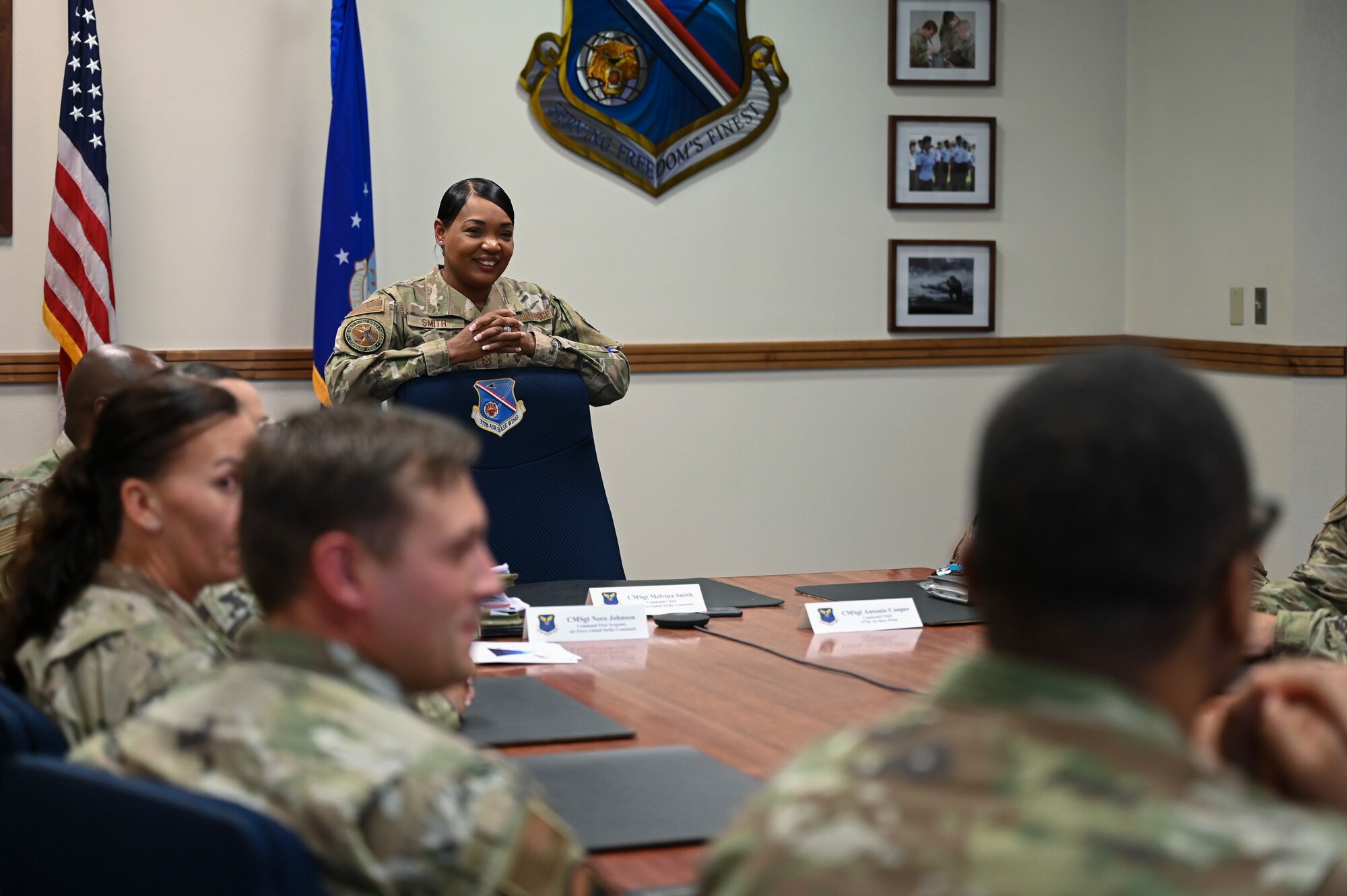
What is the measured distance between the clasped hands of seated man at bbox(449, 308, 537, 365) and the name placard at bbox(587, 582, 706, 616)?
1071 millimetres

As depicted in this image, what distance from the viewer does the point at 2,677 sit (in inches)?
65.3

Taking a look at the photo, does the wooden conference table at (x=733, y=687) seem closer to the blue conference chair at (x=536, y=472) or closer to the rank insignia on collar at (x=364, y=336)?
the blue conference chair at (x=536, y=472)

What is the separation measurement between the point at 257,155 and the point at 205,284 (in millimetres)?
491

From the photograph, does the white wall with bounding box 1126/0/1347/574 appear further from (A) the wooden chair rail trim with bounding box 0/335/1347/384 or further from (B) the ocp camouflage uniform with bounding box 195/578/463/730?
(B) the ocp camouflage uniform with bounding box 195/578/463/730

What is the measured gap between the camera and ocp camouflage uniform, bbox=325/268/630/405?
378 centimetres

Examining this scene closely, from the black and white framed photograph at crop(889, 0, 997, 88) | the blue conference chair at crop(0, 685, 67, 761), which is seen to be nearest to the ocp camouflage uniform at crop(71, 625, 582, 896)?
the blue conference chair at crop(0, 685, 67, 761)

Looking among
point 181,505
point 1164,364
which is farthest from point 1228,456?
point 181,505

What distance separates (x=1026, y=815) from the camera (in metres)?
0.75

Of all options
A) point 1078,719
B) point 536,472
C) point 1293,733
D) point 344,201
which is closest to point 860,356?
point 344,201

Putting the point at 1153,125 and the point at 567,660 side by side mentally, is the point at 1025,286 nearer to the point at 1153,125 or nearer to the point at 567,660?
A: the point at 1153,125

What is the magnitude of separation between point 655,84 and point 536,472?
243cm

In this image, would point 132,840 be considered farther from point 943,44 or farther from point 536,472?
point 943,44

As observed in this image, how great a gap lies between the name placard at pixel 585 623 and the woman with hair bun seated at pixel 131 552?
34.7 inches

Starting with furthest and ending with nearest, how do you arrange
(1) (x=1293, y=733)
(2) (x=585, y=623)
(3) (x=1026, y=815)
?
1. (2) (x=585, y=623)
2. (1) (x=1293, y=733)
3. (3) (x=1026, y=815)
